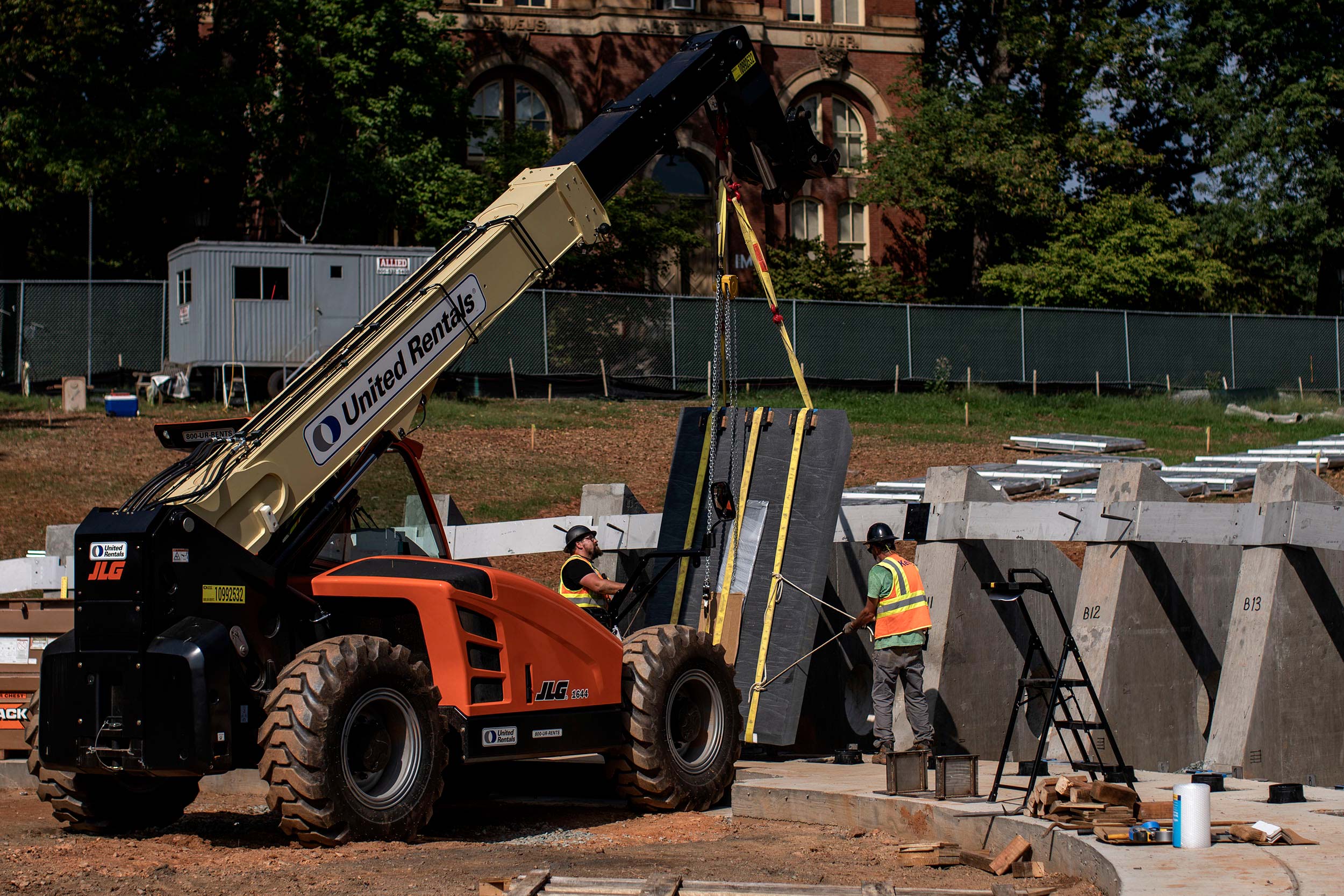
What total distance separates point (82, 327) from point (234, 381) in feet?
12.2

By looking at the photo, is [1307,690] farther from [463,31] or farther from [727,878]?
[463,31]

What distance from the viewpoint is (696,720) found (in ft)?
33.5

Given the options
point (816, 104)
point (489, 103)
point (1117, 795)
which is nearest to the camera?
point (1117, 795)

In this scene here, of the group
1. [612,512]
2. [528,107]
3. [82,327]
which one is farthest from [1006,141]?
[612,512]

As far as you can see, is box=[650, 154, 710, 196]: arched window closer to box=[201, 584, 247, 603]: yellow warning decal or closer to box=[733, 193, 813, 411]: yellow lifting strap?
box=[733, 193, 813, 411]: yellow lifting strap

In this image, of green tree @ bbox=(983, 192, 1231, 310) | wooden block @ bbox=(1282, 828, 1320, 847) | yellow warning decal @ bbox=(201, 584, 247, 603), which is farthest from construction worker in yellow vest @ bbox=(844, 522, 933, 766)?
green tree @ bbox=(983, 192, 1231, 310)

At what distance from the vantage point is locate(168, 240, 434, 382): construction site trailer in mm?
32219

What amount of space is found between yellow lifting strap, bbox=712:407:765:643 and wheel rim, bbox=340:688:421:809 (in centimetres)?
392

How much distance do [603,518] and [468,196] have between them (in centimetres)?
2647

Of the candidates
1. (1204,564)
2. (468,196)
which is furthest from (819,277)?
(1204,564)

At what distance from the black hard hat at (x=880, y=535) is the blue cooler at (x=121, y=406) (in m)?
21.5

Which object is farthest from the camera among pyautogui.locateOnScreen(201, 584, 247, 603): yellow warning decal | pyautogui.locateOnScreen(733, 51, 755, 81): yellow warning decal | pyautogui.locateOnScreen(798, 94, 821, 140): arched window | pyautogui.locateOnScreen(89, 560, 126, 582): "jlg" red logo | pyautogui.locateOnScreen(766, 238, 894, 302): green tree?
pyautogui.locateOnScreen(798, 94, 821, 140): arched window

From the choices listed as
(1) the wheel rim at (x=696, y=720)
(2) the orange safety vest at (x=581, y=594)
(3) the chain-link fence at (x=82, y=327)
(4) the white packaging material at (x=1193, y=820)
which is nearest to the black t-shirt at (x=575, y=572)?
(2) the orange safety vest at (x=581, y=594)

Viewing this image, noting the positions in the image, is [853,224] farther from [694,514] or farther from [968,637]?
[968,637]
